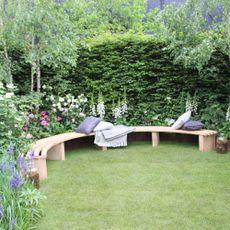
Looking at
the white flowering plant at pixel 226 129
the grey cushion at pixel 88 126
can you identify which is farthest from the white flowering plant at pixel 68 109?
the white flowering plant at pixel 226 129

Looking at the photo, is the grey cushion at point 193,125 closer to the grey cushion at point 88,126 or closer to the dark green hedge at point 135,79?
the dark green hedge at point 135,79

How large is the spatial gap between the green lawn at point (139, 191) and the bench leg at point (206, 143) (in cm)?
16

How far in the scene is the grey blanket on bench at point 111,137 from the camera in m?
5.37

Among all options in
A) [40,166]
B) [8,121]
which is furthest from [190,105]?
[8,121]

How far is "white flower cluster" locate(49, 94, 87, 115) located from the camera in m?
5.84

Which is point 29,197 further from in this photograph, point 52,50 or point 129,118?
point 129,118

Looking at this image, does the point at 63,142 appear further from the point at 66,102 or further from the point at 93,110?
the point at 93,110

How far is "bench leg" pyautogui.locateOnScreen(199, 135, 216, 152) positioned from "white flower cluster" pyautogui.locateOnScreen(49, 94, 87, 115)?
2.25 m

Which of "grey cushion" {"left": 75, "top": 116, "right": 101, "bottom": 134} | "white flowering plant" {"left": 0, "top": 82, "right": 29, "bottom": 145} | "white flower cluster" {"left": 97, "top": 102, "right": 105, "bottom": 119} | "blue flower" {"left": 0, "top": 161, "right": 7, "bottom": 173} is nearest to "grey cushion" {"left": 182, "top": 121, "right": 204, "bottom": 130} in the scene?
"grey cushion" {"left": 75, "top": 116, "right": 101, "bottom": 134}

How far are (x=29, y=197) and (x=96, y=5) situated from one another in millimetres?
10739

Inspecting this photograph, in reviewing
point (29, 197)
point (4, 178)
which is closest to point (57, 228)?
point (29, 197)

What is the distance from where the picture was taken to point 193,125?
17.3 ft

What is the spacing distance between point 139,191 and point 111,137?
197cm

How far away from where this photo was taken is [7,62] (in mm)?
Result: 5504
